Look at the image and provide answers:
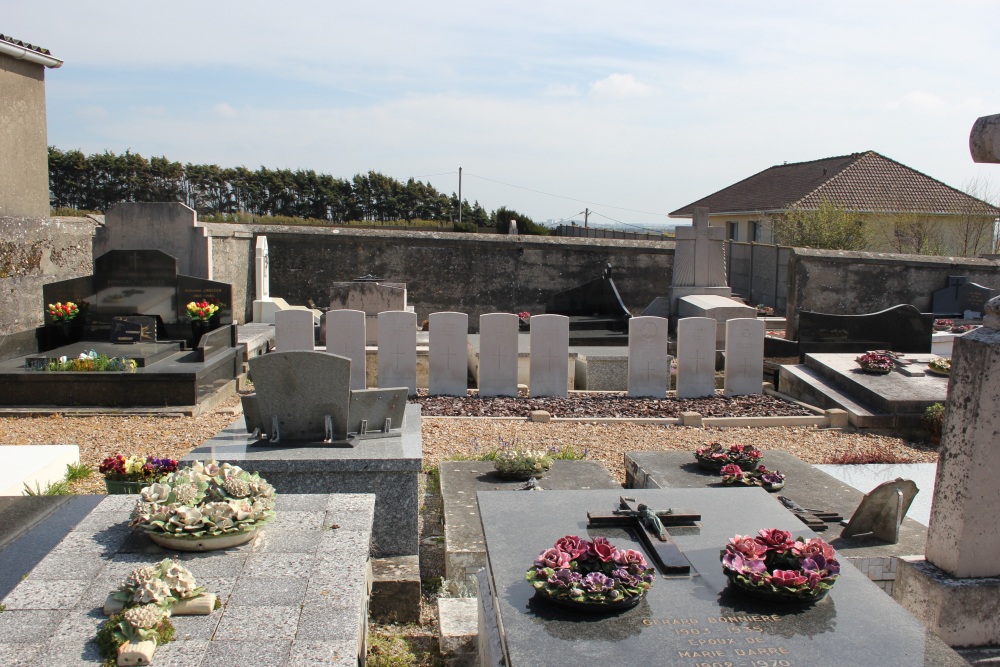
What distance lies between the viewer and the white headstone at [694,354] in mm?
9773

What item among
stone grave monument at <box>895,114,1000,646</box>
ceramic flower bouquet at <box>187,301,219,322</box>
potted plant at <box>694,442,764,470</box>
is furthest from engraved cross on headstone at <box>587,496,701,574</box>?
ceramic flower bouquet at <box>187,301,219,322</box>

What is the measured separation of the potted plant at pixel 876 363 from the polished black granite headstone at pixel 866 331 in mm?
1141

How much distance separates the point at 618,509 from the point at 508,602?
1049 mm

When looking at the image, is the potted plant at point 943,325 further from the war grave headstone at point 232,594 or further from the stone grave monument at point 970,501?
the war grave headstone at point 232,594

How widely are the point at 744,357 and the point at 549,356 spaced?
2327mm

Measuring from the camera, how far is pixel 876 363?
950 centimetres

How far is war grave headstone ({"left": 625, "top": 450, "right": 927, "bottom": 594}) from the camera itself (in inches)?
170

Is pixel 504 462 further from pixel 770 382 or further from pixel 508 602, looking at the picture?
pixel 770 382

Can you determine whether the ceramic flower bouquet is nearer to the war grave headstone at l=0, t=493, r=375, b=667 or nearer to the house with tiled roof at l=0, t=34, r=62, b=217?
the house with tiled roof at l=0, t=34, r=62, b=217

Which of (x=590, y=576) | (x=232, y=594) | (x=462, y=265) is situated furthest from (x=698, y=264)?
(x=232, y=594)

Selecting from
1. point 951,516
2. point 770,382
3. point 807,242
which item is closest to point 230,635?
point 951,516

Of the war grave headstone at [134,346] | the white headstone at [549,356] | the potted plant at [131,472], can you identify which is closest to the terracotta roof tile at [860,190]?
the white headstone at [549,356]

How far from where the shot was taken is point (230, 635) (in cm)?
271

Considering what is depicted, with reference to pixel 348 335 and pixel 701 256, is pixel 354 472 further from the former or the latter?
pixel 701 256
